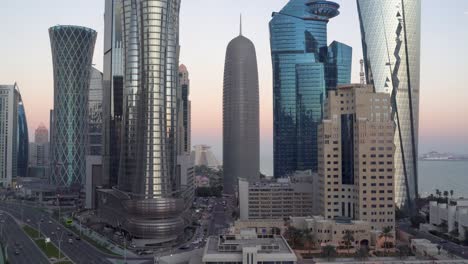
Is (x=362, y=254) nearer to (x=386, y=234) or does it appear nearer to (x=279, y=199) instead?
(x=386, y=234)


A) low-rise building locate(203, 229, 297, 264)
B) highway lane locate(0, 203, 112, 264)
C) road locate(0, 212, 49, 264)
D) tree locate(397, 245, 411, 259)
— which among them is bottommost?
highway lane locate(0, 203, 112, 264)

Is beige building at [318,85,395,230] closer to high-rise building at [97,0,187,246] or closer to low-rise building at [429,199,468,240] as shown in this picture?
low-rise building at [429,199,468,240]

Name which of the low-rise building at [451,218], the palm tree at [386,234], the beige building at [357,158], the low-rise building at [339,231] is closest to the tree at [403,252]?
the palm tree at [386,234]

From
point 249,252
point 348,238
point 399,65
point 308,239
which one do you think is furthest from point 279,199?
point 249,252

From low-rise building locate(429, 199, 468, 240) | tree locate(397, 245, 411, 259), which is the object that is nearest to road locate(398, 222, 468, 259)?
low-rise building locate(429, 199, 468, 240)

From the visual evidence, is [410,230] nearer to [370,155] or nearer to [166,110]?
[370,155]

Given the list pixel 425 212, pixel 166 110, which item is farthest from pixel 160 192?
pixel 425 212

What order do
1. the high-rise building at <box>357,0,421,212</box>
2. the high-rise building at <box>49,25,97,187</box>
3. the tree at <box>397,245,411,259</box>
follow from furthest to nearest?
1. the high-rise building at <box>49,25,97,187</box>
2. the high-rise building at <box>357,0,421,212</box>
3. the tree at <box>397,245,411,259</box>
